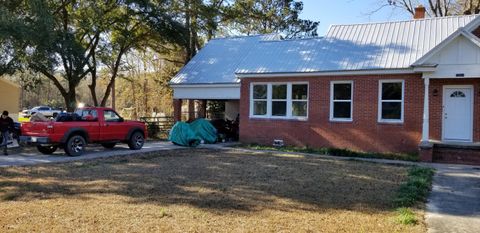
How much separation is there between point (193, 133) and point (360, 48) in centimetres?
843

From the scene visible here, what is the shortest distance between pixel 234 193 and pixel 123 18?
18.9 m

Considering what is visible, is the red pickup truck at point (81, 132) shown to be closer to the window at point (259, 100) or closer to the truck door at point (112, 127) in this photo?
the truck door at point (112, 127)

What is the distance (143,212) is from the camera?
26.5 feet

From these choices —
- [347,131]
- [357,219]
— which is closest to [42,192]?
[357,219]

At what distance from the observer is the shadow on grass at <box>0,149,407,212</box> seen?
30.2 ft

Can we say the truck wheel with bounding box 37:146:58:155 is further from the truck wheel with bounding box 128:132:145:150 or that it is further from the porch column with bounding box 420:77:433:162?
the porch column with bounding box 420:77:433:162

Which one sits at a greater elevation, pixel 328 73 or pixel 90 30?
pixel 90 30

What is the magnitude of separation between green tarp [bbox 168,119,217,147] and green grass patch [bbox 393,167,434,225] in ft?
35.0

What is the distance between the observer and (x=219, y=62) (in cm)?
2623

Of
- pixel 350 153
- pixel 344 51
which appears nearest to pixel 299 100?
pixel 344 51

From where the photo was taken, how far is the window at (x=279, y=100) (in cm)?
2075

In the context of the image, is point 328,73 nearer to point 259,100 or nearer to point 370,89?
point 370,89

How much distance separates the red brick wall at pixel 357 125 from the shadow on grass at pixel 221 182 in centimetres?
312

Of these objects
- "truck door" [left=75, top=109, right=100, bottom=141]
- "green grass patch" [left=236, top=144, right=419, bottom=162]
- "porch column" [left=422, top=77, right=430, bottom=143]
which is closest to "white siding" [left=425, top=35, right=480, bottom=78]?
"porch column" [left=422, top=77, right=430, bottom=143]
